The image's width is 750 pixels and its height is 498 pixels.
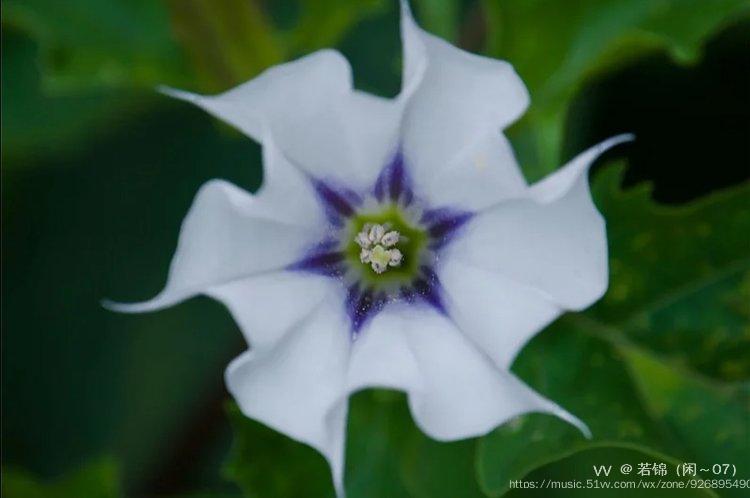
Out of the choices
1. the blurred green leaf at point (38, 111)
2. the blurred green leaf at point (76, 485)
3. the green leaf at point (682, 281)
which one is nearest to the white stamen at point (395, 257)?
the green leaf at point (682, 281)

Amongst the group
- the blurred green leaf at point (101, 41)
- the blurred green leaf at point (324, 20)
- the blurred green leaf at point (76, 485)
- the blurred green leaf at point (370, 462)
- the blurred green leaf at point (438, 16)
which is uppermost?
the blurred green leaf at point (101, 41)

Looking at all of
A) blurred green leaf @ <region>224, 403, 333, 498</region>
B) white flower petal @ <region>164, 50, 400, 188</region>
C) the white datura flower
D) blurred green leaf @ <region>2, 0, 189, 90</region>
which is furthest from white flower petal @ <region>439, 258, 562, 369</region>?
blurred green leaf @ <region>2, 0, 189, 90</region>

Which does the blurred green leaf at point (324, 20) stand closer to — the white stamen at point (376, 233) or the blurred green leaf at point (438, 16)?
the blurred green leaf at point (438, 16)

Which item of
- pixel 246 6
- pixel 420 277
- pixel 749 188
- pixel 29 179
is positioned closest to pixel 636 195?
pixel 749 188

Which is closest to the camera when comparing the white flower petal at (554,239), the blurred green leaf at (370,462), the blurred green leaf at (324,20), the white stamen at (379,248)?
the white flower petal at (554,239)

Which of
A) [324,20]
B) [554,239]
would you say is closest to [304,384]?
[554,239]

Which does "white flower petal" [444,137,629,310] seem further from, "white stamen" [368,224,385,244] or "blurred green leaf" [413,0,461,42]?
"blurred green leaf" [413,0,461,42]
